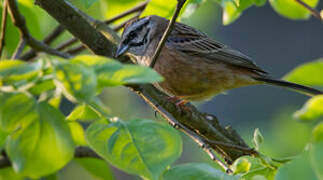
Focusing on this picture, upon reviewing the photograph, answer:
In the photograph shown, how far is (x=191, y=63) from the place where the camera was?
14.1 feet

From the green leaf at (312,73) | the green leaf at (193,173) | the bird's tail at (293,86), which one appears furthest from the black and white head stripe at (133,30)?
the green leaf at (312,73)

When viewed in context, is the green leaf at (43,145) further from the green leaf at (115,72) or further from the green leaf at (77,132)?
the green leaf at (77,132)

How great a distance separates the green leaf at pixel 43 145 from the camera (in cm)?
143

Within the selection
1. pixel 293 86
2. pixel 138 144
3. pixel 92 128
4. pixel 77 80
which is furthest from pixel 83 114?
pixel 293 86

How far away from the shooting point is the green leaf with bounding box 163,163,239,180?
1.74 meters

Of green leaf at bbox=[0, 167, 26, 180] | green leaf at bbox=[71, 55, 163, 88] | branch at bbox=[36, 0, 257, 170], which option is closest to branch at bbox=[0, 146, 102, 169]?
green leaf at bbox=[0, 167, 26, 180]

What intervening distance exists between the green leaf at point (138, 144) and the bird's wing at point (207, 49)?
2789 mm

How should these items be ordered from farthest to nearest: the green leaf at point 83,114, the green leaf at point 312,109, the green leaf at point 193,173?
the green leaf at point 83,114
the green leaf at point 193,173
the green leaf at point 312,109

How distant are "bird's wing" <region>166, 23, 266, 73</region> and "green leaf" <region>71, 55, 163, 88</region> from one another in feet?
9.86

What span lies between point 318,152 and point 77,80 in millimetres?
656

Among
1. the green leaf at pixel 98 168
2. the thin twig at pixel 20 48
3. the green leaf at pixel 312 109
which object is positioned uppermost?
the green leaf at pixel 312 109

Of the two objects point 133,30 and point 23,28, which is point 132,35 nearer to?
point 133,30

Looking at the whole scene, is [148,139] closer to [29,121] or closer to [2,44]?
[29,121]

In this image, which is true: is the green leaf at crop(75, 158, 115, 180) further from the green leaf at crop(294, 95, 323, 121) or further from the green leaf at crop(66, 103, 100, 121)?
the green leaf at crop(294, 95, 323, 121)
